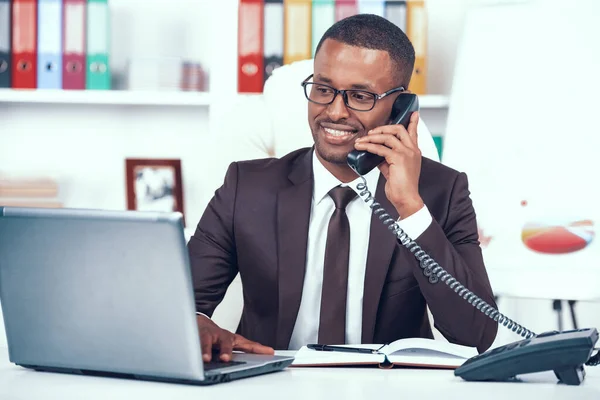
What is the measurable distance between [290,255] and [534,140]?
1.20 m

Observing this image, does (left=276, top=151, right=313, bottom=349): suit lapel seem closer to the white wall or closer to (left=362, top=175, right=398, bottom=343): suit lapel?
(left=362, top=175, right=398, bottom=343): suit lapel

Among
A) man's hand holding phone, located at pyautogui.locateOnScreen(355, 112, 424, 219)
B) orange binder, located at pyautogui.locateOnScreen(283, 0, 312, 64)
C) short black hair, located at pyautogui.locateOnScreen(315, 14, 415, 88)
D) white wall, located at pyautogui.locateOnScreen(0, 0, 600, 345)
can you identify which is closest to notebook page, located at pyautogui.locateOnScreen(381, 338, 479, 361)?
man's hand holding phone, located at pyautogui.locateOnScreen(355, 112, 424, 219)

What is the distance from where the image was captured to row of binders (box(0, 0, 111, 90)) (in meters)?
2.84

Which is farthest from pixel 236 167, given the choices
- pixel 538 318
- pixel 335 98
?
pixel 538 318

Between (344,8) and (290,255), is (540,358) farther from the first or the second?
(344,8)

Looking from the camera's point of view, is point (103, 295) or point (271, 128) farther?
point (271, 128)

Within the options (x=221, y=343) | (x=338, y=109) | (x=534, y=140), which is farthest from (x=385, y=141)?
(x=534, y=140)

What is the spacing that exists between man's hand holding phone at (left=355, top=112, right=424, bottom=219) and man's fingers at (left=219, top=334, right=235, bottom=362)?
468 millimetres

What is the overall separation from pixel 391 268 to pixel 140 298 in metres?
0.82

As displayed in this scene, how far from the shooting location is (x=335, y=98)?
178 centimetres

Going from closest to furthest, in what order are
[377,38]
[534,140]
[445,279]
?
1. [445,279]
2. [377,38]
3. [534,140]

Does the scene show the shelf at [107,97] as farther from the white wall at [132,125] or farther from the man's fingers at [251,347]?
the man's fingers at [251,347]

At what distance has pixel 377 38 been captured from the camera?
1.85 metres

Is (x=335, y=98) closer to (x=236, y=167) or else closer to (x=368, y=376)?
(x=236, y=167)
